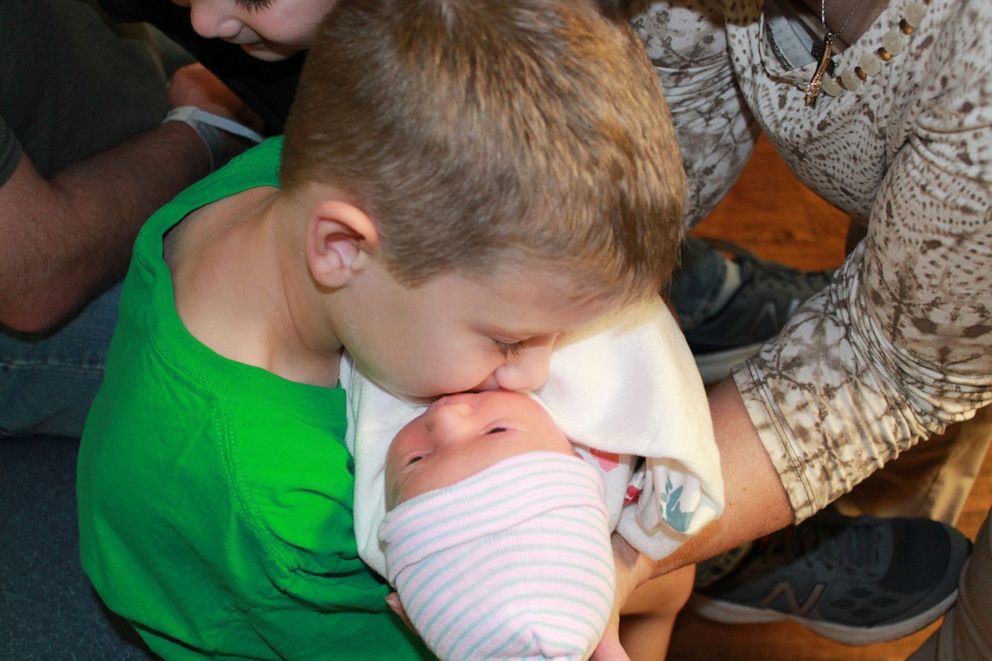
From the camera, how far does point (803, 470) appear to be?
967 millimetres

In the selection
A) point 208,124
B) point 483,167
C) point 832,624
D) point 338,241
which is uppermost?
point 483,167

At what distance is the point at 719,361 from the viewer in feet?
5.67

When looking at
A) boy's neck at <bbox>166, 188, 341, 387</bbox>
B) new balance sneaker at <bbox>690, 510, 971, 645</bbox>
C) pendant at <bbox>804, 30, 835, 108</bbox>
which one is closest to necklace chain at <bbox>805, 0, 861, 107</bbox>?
pendant at <bbox>804, 30, 835, 108</bbox>

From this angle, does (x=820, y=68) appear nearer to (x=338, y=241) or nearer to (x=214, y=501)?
(x=338, y=241)

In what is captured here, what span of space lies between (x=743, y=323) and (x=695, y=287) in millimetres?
105

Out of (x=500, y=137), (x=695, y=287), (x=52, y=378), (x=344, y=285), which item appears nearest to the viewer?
(x=500, y=137)

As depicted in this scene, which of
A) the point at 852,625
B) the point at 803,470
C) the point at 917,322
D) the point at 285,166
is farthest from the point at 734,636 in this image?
the point at 285,166

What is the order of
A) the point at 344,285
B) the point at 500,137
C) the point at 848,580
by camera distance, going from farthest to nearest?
the point at 848,580 → the point at 344,285 → the point at 500,137

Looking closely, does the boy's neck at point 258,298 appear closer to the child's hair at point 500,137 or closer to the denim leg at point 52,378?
the child's hair at point 500,137

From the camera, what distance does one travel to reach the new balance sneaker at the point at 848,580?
1.37m

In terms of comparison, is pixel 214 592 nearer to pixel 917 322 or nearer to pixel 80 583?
pixel 80 583

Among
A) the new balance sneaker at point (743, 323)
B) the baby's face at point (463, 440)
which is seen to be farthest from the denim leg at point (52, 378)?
the new balance sneaker at point (743, 323)

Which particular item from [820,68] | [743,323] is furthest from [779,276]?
[820,68]

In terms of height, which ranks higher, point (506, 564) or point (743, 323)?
Answer: point (506, 564)
